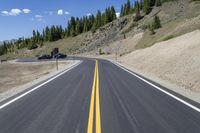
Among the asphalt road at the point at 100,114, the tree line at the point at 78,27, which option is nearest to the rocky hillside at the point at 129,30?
the tree line at the point at 78,27

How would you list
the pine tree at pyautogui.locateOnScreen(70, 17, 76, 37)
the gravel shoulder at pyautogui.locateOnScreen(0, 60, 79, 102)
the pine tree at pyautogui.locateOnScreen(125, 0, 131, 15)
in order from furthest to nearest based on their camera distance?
the pine tree at pyautogui.locateOnScreen(70, 17, 76, 37), the pine tree at pyautogui.locateOnScreen(125, 0, 131, 15), the gravel shoulder at pyautogui.locateOnScreen(0, 60, 79, 102)

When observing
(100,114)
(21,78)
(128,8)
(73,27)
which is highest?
(128,8)

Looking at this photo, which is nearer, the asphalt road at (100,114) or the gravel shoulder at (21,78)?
the asphalt road at (100,114)

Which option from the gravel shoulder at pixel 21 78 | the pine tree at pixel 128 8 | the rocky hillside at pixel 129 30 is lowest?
the gravel shoulder at pixel 21 78

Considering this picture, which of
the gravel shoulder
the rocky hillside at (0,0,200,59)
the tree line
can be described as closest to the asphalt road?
the gravel shoulder

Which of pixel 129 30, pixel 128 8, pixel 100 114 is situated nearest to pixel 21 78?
pixel 100 114

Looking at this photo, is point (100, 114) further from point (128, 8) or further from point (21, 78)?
point (128, 8)

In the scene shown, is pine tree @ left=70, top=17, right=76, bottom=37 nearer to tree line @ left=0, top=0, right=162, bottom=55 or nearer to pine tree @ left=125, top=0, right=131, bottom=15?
tree line @ left=0, top=0, right=162, bottom=55

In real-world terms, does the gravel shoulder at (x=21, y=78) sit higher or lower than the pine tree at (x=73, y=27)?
lower

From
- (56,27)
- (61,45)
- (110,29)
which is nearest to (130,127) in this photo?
(110,29)

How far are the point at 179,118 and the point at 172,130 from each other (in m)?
1.36

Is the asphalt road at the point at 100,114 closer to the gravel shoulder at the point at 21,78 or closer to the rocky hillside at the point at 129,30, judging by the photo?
the gravel shoulder at the point at 21,78

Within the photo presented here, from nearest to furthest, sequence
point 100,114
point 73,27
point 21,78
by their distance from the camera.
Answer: point 100,114
point 21,78
point 73,27

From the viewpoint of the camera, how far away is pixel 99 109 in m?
10.3
